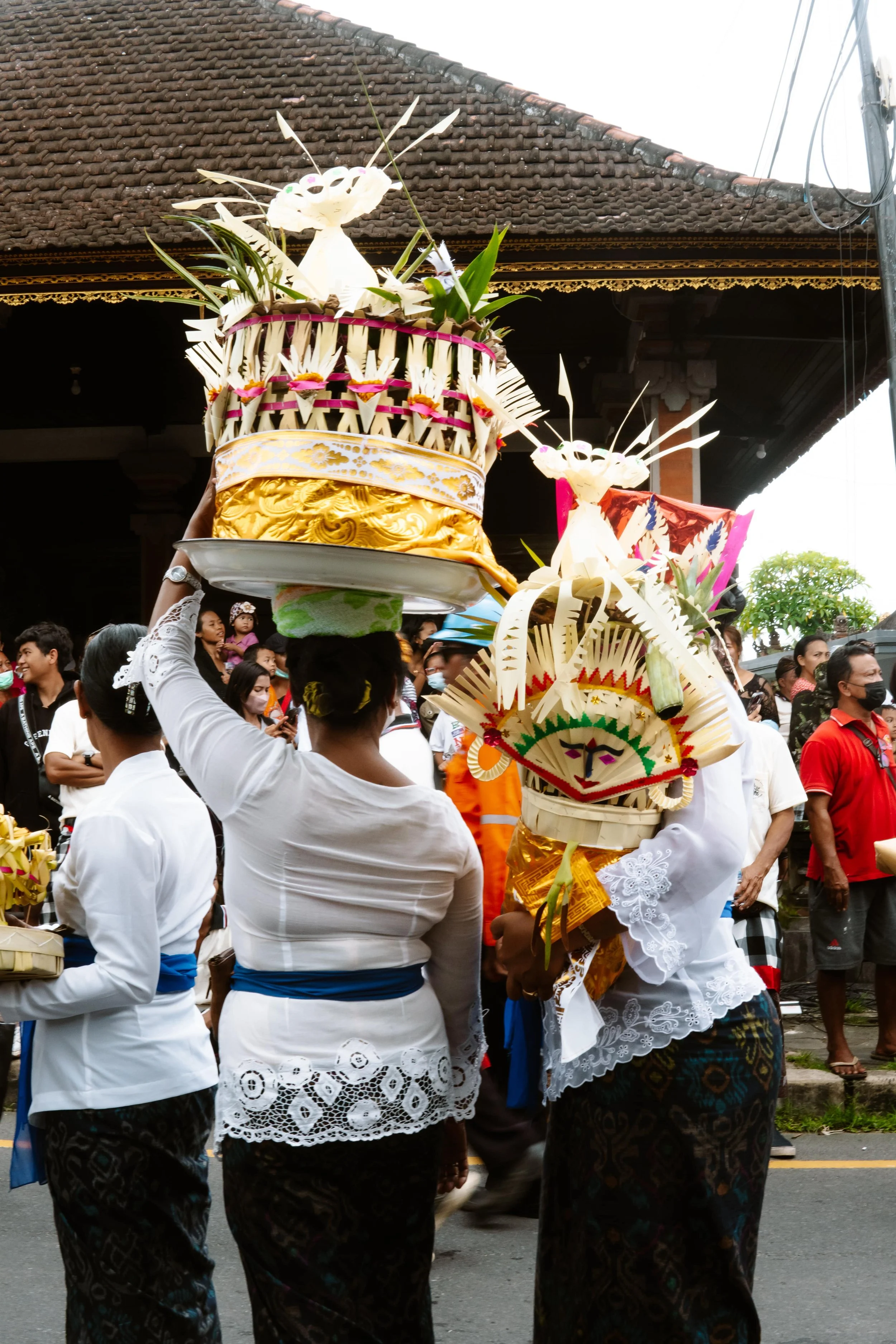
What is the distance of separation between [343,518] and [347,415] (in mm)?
158

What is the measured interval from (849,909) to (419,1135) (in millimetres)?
4255

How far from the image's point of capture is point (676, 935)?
2.18 metres

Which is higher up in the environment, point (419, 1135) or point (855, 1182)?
point (419, 1135)

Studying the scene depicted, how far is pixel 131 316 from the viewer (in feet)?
33.7

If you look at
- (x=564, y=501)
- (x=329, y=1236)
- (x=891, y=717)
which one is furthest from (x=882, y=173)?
(x=329, y=1236)

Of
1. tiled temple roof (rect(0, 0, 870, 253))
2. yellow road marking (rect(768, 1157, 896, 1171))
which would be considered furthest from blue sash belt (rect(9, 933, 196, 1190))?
tiled temple roof (rect(0, 0, 870, 253))

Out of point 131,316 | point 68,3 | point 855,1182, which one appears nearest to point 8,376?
point 131,316

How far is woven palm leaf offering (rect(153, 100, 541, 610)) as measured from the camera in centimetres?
202

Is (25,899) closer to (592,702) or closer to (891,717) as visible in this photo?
(592,702)

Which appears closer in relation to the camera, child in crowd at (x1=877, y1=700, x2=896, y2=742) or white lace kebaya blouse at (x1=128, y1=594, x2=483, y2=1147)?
white lace kebaya blouse at (x1=128, y1=594, x2=483, y2=1147)

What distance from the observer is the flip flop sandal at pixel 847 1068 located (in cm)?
565

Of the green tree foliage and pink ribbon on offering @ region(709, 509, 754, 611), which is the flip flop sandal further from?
the green tree foliage

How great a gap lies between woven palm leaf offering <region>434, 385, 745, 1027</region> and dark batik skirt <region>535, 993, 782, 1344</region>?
19 cm

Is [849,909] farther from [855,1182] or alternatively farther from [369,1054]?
[369,1054]
